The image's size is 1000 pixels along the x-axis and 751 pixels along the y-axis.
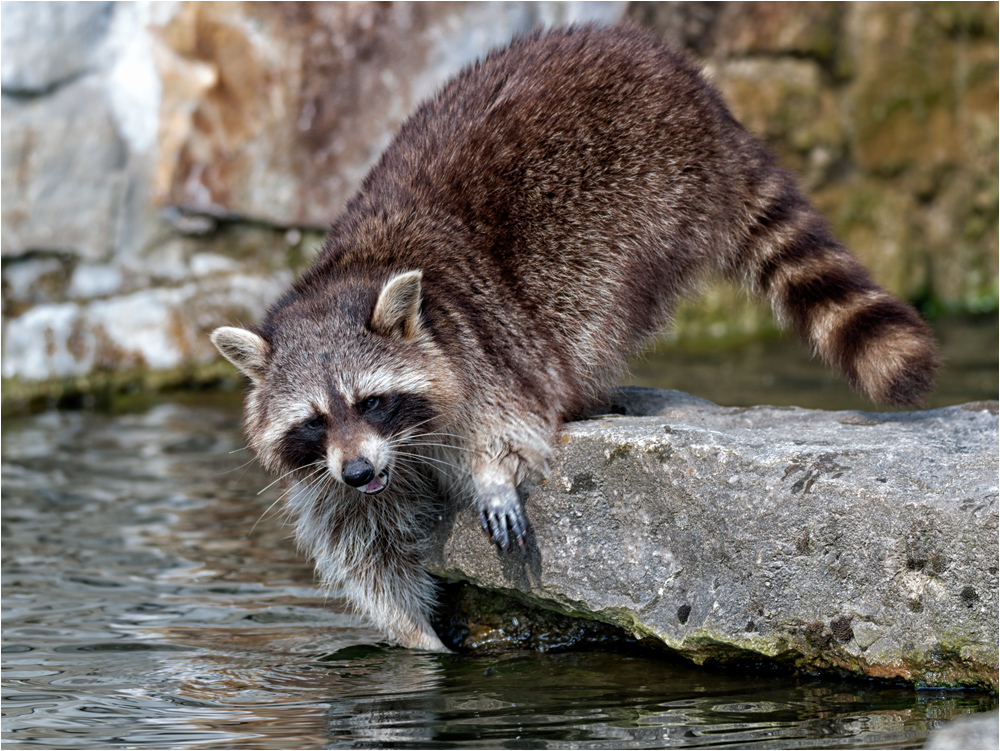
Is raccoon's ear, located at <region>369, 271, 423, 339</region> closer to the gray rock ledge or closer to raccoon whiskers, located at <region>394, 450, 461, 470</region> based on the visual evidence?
raccoon whiskers, located at <region>394, 450, 461, 470</region>

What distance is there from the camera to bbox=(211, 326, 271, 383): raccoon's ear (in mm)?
3898

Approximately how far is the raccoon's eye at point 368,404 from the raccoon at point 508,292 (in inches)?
0.4

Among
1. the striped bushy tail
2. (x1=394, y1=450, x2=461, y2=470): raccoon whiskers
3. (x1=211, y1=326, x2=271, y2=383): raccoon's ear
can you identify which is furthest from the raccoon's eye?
the striped bushy tail

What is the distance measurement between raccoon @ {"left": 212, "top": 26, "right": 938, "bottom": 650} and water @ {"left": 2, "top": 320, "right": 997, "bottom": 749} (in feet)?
1.26

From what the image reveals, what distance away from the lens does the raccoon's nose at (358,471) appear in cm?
353

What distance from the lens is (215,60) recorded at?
8.30 metres

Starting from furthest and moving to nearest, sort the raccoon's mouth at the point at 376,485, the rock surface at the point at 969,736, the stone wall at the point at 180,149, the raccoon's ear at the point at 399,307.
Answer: the stone wall at the point at 180,149
the raccoon's ear at the point at 399,307
the raccoon's mouth at the point at 376,485
the rock surface at the point at 969,736

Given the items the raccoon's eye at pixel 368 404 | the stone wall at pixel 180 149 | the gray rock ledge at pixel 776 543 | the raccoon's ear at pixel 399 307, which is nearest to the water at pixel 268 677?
the gray rock ledge at pixel 776 543

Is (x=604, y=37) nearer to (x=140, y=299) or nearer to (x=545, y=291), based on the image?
(x=545, y=291)

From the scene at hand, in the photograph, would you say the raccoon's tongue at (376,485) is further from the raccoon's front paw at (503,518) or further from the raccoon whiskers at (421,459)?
the raccoon's front paw at (503,518)

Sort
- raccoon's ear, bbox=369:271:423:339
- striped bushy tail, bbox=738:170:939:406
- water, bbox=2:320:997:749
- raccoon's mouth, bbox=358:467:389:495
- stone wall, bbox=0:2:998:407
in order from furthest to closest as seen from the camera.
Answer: stone wall, bbox=0:2:998:407 → striped bushy tail, bbox=738:170:939:406 → raccoon's ear, bbox=369:271:423:339 → raccoon's mouth, bbox=358:467:389:495 → water, bbox=2:320:997:749

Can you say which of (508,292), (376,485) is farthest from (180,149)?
(376,485)

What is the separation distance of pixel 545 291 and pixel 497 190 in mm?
410

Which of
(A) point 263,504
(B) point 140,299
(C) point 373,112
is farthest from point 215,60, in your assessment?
(A) point 263,504
